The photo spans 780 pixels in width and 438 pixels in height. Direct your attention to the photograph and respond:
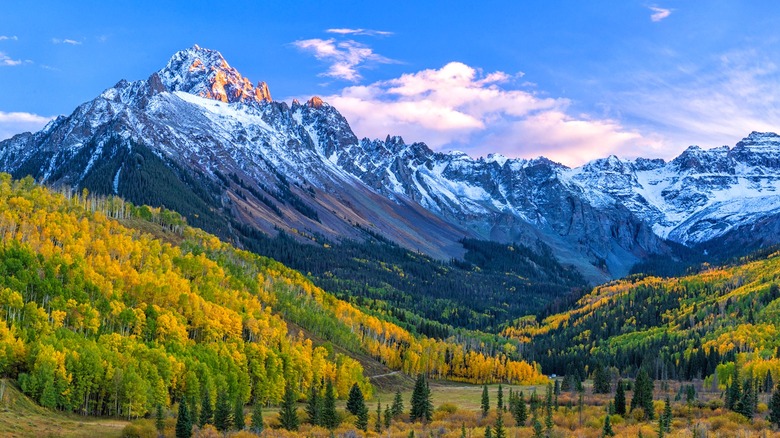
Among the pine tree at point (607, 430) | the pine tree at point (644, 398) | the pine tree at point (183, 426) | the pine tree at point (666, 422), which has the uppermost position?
the pine tree at point (644, 398)

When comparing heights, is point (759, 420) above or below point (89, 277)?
below

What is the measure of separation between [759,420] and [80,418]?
107512 mm

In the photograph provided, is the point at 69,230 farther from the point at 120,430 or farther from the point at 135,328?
the point at 120,430

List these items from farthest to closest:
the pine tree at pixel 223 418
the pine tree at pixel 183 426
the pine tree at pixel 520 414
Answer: the pine tree at pixel 520 414
the pine tree at pixel 223 418
the pine tree at pixel 183 426

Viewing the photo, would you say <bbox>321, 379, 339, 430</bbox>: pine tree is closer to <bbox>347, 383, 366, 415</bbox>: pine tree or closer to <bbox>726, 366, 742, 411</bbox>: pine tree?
<bbox>347, 383, 366, 415</bbox>: pine tree

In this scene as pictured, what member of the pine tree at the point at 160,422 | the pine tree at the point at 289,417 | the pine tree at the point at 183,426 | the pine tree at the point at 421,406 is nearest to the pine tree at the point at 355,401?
the pine tree at the point at 421,406

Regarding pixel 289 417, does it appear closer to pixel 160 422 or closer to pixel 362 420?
pixel 362 420

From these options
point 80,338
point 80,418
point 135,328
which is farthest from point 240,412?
point 135,328

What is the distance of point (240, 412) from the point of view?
11444 centimetres

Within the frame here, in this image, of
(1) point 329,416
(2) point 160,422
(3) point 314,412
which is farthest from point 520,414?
(2) point 160,422

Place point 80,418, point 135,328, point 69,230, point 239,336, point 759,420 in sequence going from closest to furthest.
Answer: point 80,418
point 759,420
point 135,328
point 239,336
point 69,230

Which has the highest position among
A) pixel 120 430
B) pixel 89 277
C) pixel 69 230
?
pixel 69 230

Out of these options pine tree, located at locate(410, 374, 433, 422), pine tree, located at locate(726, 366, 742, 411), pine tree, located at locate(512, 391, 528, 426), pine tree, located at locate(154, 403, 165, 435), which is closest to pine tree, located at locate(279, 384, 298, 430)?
pine tree, located at locate(154, 403, 165, 435)

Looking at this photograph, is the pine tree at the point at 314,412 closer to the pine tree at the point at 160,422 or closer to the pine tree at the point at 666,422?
the pine tree at the point at 160,422
